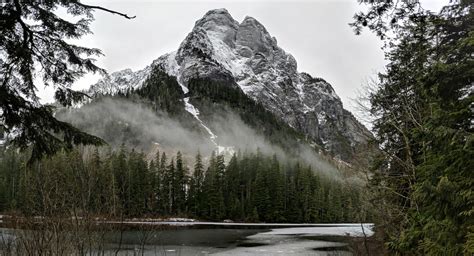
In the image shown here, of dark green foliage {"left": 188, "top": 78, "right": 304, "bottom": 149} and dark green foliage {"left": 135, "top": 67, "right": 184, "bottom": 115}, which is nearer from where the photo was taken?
dark green foliage {"left": 135, "top": 67, "right": 184, "bottom": 115}

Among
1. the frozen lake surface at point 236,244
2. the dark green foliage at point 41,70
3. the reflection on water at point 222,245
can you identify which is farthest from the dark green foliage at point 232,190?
the dark green foliage at point 41,70

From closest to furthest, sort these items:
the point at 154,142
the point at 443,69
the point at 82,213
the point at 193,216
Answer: the point at 82,213 → the point at 443,69 → the point at 193,216 → the point at 154,142

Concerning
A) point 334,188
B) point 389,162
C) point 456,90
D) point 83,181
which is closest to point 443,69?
point 456,90

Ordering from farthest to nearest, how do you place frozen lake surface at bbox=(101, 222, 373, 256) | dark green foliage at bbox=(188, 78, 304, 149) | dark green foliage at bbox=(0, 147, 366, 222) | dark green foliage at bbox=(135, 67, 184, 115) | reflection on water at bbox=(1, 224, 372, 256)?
dark green foliage at bbox=(188, 78, 304, 149), dark green foliage at bbox=(135, 67, 184, 115), dark green foliage at bbox=(0, 147, 366, 222), frozen lake surface at bbox=(101, 222, 373, 256), reflection on water at bbox=(1, 224, 372, 256)

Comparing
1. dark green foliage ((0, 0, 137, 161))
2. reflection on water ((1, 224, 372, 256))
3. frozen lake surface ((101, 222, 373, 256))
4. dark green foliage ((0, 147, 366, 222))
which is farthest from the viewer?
dark green foliage ((0, 147, 366, 222))

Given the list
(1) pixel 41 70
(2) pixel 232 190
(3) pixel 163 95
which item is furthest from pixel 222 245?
(3) pixel 163 95

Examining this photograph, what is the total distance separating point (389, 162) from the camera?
59.8 ft

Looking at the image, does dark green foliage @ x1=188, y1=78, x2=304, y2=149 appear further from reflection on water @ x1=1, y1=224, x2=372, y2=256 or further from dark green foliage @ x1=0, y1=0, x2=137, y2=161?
dark green foliage @ x1=0, y1=0, x2=137, y2=161

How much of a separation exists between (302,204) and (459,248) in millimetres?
91178

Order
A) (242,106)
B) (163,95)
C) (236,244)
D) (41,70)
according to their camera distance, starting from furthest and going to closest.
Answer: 1. (242,106)
2. (163,95)
3. (236,244)
4. (41,70)

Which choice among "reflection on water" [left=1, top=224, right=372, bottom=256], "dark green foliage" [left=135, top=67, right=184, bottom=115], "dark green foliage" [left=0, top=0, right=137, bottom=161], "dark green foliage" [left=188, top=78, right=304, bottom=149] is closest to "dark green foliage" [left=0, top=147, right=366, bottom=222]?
"reflection on water" [left=1, top=224, right=372, bottom=256]

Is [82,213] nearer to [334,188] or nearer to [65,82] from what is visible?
[65,82]

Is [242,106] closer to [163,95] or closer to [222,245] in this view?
[163,95]

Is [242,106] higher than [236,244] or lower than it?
higher
